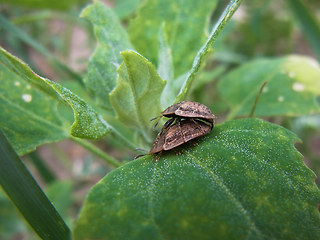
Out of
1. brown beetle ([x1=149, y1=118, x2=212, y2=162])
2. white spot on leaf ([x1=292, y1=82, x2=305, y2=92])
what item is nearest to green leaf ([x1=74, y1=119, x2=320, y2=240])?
brown beetle ([x1=149, y1=118, x2=212, y2=162])

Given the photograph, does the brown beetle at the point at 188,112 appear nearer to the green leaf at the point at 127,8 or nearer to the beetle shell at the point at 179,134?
→ the beetle shell at the point at 179,134

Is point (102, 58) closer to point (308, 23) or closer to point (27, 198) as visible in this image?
point (27, 198)

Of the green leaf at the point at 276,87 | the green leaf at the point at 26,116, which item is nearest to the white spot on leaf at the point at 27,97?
the green leaf at the point at 26,116

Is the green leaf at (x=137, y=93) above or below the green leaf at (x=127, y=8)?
below

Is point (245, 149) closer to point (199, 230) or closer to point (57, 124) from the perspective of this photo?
point (199, 230)

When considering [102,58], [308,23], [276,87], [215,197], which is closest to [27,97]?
[102,58]

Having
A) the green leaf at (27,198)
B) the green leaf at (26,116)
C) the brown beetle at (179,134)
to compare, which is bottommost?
the brown beetle at (179,134)

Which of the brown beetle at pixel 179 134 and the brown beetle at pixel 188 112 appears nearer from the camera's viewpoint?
the brown beetle at pixel 179 134

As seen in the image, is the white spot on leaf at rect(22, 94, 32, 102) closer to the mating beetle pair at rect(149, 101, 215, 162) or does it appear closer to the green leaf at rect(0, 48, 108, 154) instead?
the green leaf at rect(0, 48, 108, 154)
